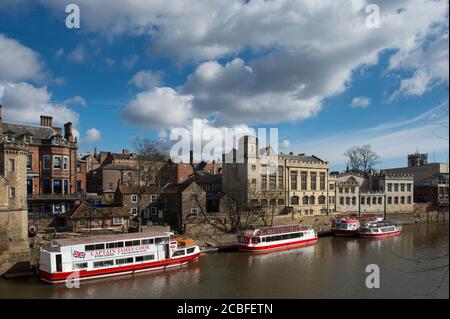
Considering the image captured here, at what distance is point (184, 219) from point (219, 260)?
12045mm

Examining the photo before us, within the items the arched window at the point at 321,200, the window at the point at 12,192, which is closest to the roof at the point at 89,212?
the window at the point at 12,192

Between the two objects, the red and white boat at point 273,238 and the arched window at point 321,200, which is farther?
the arched window at point 321,200

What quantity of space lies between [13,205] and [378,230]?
47018mm

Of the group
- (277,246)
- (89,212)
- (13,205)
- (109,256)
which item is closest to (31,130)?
(89,212)

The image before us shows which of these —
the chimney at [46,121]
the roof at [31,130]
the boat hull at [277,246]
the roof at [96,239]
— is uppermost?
the chimney at [46,121]

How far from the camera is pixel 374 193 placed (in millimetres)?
72625

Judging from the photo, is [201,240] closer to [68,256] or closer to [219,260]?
[219,260]

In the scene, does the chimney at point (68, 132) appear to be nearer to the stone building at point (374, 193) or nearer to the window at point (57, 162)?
the window at point (57, 162)

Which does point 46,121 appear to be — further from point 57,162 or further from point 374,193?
point 374,193

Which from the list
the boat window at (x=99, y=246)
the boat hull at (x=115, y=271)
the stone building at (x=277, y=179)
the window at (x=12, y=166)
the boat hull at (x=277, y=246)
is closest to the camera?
the boat hull at (x=115, y=271)

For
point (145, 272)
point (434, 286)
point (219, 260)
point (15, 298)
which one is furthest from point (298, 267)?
point (15, 298)

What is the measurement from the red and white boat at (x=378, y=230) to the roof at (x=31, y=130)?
4559 centimetres

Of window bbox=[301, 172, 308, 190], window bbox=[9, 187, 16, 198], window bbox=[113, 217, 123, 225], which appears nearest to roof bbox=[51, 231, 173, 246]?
window bbox=[9, 187, 16, 198]

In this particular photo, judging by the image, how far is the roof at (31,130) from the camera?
45.6 metres
